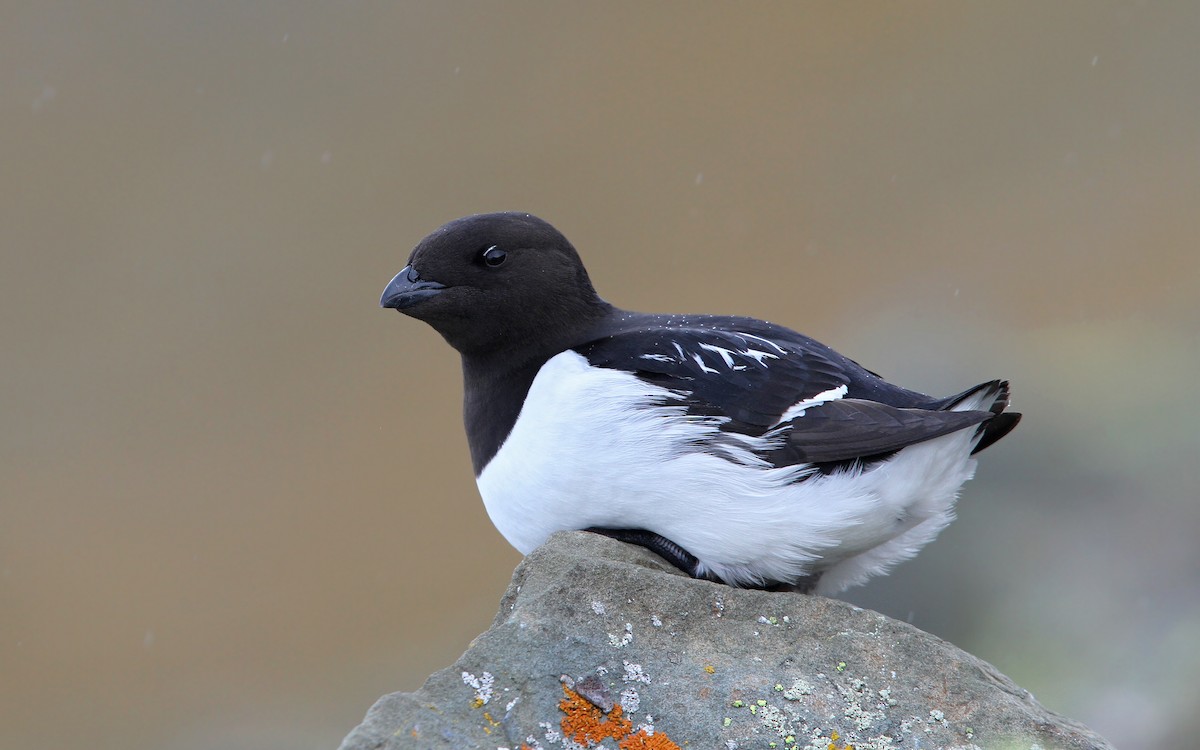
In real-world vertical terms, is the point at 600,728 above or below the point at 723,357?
below

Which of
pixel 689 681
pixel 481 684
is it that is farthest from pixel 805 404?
pixel 481 684

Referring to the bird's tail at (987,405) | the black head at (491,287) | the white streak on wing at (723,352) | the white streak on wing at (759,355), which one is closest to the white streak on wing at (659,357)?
the white streak on wing at (723,352)

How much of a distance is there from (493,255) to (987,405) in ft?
6.57

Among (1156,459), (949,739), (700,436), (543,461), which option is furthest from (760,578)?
(1156,459)

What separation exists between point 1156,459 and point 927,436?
11.2 feet

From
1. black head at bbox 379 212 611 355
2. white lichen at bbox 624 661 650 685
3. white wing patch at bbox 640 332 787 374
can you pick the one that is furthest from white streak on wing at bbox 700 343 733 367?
white lichen at bbox 624 661 650 685

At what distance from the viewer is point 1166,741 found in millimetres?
5715

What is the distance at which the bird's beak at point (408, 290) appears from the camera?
16.1ft

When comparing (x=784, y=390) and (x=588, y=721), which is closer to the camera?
(x=588, y=721)

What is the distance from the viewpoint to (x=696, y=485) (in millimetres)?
4445

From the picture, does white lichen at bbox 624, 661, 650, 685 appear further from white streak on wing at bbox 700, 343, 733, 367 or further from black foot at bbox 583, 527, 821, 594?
white streak on wing at bbox 700, 343, 733, 367

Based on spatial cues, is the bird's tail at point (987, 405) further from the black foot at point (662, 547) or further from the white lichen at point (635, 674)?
the white lichen at point (635, 674)

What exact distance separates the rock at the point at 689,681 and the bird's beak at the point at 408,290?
4.40ft

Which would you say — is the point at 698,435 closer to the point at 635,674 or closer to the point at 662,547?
the point at 662,547
